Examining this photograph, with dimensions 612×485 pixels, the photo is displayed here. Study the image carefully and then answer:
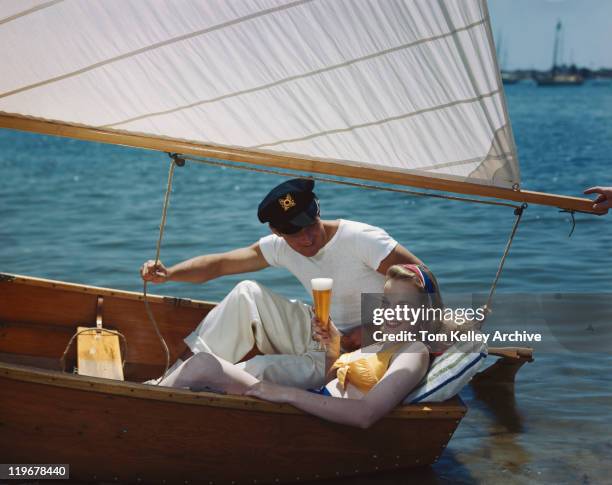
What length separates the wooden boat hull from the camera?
348 centimetres

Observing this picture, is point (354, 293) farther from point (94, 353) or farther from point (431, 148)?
point (94, 353)

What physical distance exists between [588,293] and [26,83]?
517cm

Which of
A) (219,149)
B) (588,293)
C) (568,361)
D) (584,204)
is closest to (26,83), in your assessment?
(219,149)

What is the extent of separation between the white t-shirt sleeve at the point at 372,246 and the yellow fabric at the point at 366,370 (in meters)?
0.46

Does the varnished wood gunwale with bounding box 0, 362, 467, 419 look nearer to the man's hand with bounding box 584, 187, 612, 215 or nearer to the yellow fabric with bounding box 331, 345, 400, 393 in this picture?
the yellow fabric with bounding box 331, 345, 400, 393

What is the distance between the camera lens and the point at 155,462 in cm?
366

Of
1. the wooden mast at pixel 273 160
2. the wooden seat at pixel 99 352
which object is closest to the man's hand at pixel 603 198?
the wooden mast at pixel 273 160

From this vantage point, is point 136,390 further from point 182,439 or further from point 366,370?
point 366,370

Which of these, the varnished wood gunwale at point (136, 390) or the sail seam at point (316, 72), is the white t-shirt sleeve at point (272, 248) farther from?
the varnished wood gunwale at point (136, 390)

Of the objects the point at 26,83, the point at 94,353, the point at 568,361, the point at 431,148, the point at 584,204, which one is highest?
the point at 26,83

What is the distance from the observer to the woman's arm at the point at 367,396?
3.54m

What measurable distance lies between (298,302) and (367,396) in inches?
29.4

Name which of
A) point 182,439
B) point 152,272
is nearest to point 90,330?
point 152,272

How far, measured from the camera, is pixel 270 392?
359cm
